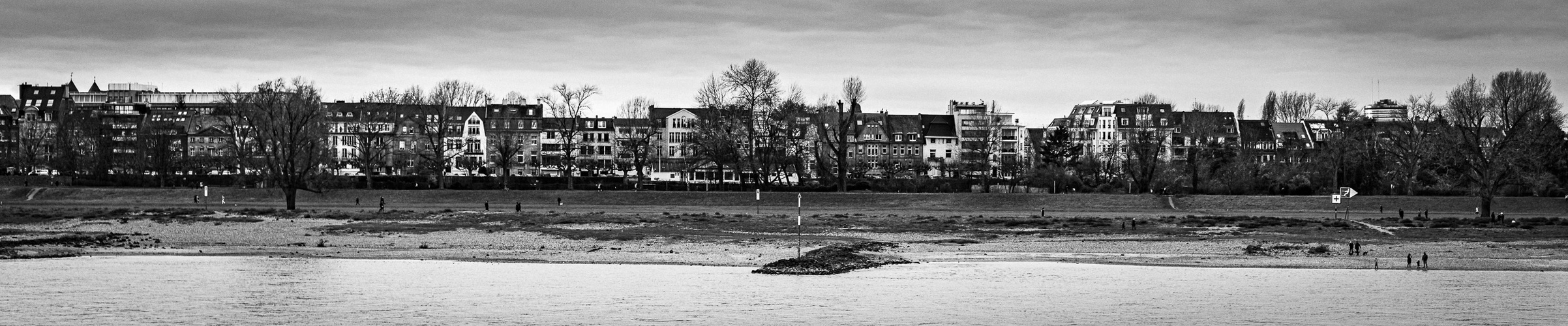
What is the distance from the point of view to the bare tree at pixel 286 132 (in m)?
85.2

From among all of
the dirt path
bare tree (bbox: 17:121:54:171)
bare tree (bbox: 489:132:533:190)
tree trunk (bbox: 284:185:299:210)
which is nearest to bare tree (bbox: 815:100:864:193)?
bare tree (bbox: 489:132:533:190)

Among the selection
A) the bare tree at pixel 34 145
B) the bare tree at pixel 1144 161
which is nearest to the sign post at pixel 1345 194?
the bare tree at pixel 1144 161

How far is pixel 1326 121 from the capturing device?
493ft

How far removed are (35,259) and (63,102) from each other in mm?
144935

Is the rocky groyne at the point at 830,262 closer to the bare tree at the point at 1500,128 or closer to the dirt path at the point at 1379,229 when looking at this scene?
the dirt path at the point at 1379,229

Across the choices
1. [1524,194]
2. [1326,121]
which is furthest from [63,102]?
[1524,194]

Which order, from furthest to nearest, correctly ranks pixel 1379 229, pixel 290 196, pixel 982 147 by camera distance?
pixel 982 147 < pixel 290 196 < pixel 1379 229

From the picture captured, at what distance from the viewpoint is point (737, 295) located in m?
35.0

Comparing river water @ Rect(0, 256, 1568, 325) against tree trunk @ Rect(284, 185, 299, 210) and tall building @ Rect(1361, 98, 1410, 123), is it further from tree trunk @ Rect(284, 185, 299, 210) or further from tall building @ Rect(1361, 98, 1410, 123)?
tall building @ Rect(1361, 98, 1410, 123)

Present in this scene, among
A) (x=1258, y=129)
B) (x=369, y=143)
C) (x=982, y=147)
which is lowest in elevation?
(x=982, y=147)

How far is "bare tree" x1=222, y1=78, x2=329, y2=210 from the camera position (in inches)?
3354

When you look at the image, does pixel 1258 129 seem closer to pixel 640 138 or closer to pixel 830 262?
pixel 640 138

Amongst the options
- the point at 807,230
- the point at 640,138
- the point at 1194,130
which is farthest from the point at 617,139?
the point at 807,230

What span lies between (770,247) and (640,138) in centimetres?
7567
